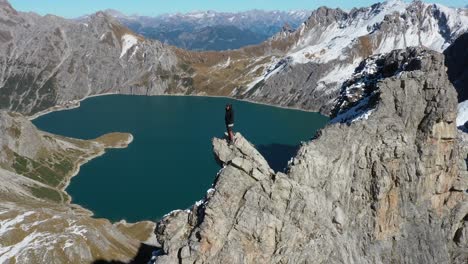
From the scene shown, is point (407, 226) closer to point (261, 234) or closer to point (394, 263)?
point (394, 263)

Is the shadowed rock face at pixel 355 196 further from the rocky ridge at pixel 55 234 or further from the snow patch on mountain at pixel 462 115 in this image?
the snow patch on mountain at pixel 462 115

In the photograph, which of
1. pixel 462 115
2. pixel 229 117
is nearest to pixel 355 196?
pixel 229 117

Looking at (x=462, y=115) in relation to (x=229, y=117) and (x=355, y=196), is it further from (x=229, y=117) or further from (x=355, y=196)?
(x=229, y=117)

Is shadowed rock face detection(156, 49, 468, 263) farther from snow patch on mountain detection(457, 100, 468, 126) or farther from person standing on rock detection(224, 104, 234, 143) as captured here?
snow patch on mountain detection(457, 100, 468, 126)

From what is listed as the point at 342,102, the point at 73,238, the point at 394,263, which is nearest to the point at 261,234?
the point at 394,263

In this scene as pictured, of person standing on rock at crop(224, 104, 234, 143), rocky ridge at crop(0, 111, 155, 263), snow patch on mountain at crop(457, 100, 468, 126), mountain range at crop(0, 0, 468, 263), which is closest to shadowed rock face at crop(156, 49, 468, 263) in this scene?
mountain range at crop(0, 0, 468, 263)

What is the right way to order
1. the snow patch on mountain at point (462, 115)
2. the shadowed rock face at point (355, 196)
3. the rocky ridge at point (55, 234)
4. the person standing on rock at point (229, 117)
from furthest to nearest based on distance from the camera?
1. the snow patch on mountain at point (462, 115)
2. the rocky ridge at point (55, 234)
3. the person standing on rock at point (229, 117)
4. the shadowed rock face at point (355, 196)

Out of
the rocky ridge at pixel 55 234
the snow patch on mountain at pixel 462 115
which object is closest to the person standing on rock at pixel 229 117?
the rocky ridge at pixel 55 234

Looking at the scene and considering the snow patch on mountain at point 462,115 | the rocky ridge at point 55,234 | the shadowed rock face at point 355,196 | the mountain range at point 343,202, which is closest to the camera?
the shadowed rock face at point 355,196
